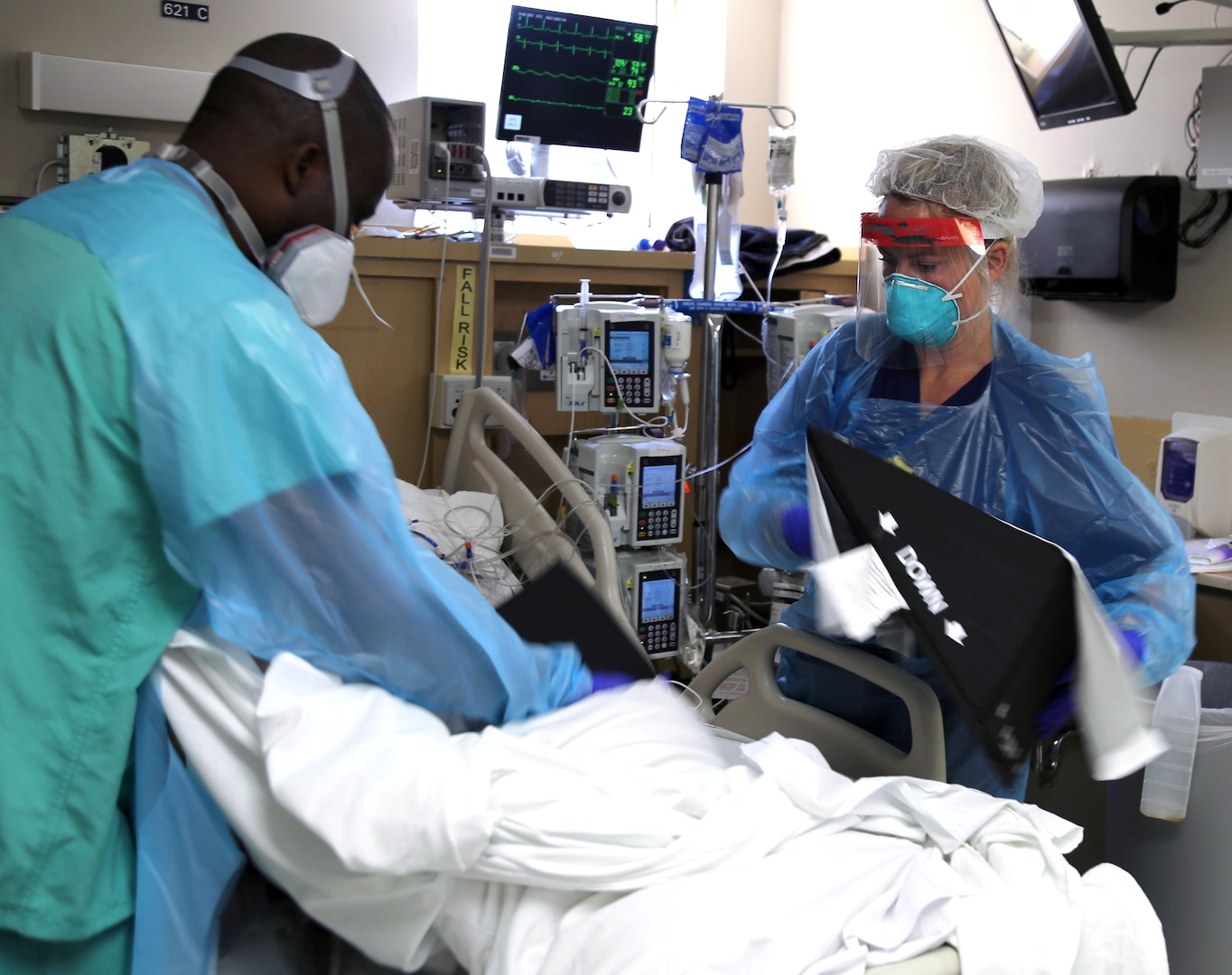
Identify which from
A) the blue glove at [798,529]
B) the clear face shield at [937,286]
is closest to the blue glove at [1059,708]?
the blue glove at [798,529]

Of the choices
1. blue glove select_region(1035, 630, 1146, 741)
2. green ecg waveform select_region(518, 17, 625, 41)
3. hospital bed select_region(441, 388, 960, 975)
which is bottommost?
hospital bed select_region(441, 388, 960, 975)

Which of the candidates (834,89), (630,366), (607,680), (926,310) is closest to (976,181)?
(926,310)

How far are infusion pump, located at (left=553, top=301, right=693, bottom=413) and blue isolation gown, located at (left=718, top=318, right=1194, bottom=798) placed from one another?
1049 mm

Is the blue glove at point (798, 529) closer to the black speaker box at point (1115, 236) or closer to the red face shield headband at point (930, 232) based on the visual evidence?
the red face shield headband at point (930, 232)

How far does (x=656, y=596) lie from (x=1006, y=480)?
1.45 metres

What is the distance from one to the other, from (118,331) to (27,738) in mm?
380

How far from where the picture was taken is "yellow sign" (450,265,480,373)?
3273mm

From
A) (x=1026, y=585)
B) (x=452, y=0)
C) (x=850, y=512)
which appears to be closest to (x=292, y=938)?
(x=850, y=512)

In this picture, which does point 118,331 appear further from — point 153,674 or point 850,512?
point 850,512

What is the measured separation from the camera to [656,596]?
3.14m

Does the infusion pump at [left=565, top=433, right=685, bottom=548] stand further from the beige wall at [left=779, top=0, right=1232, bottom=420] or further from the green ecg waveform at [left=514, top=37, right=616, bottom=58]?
the green ecg waveform at [left=514, top=37, right=616, bottom=58]

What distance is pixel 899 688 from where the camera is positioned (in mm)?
1673

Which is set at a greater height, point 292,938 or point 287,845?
point 287,845

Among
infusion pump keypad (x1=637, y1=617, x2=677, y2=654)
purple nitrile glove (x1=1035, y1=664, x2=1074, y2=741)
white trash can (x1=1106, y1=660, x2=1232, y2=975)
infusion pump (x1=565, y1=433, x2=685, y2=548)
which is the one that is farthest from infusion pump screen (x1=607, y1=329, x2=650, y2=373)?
purple nitrile glove (x1=1035, y1=664, x2=1074, y2=741)
